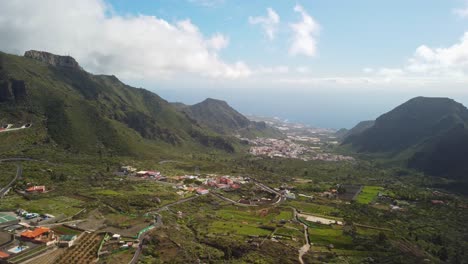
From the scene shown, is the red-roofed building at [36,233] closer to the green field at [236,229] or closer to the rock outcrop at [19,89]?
the green field at [236,229]

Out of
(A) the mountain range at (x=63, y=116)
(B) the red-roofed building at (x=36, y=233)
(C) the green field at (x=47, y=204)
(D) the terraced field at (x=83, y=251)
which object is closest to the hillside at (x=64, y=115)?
(A) the mountain range at (x=63, y=116)

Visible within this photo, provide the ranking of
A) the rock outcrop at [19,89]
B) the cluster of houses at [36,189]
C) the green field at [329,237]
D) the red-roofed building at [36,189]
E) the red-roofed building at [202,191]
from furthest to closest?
the rock outcrop at [19,89], the red-roofed building at [202,191], the red-roofed building at [36,189], the cluster of houses at [36,189], the green field at [329,237]

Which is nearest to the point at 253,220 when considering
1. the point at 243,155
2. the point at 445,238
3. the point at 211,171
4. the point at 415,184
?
the point at 445,238

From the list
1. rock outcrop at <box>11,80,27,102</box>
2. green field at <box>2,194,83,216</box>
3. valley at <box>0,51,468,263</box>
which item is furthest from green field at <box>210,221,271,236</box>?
rock outcrop at <box>11,80,27,102</box>

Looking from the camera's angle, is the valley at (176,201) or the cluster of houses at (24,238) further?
the valley at (176,201)

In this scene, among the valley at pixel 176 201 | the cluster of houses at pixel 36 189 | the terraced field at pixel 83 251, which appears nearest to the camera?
the terraced field at pixel 83 251

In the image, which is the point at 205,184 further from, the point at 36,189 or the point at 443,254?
the point at 443,254

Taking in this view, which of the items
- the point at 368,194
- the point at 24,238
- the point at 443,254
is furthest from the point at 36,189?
the point at 368,194

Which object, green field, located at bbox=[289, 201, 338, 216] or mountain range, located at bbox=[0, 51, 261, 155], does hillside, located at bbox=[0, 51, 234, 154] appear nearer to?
mountain range, located at bbox=[0, 51, 261, 155]
